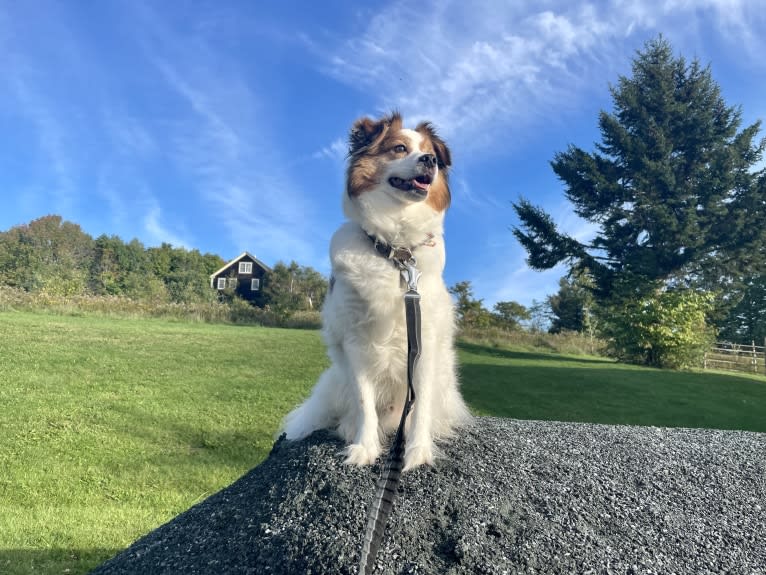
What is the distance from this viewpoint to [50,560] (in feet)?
13.6

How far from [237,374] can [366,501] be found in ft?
34.1

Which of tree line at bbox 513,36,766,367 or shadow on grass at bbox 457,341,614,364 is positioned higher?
tree line at bbox 513,36,766,367

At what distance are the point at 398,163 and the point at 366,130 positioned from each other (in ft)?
1.29

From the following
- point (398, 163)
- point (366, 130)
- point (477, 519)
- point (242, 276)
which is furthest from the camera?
point (242, 276)

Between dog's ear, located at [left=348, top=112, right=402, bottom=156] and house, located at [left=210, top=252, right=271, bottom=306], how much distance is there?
44.9m

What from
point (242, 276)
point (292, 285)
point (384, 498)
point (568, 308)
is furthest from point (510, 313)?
point (384, 498)

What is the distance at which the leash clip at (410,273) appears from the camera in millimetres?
2635

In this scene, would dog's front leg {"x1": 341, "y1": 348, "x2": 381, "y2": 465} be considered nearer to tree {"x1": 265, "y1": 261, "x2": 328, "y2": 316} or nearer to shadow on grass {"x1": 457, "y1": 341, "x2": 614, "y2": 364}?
shadow on grass {"x1": 457, "y1": 341, "x2": 614, "y2": 364}

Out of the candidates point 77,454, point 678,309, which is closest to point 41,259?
point 77,454

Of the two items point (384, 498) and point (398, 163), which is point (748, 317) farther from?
point (384, 498)

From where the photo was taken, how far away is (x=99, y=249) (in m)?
43.7

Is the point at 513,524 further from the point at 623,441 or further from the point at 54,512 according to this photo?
the point at 54,512

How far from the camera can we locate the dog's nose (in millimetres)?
2789

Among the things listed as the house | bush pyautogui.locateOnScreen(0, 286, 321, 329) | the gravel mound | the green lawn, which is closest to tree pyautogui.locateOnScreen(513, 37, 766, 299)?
the green lawn
